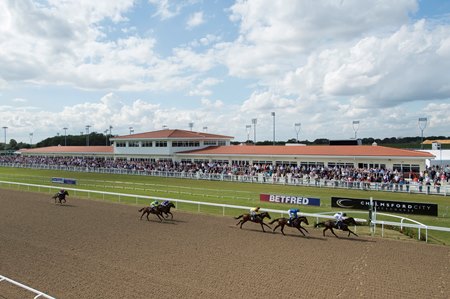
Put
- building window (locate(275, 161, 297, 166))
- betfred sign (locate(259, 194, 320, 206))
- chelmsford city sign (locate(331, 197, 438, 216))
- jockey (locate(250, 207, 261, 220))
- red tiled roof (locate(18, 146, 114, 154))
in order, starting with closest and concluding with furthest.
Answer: jockey (locate(250, 207, 261, 220))
chelmsford city sign (locate(331, 197, 438, 216))
betfred sign (locate(259, 194, 320, 206))
building window (locate(275, 161, 297, 166))
red tiled roof (locate(18, 146, 114, 154))

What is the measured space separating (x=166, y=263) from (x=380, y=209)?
9.33m

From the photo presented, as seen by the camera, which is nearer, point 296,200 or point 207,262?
point 207,262

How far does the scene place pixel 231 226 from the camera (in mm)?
13859

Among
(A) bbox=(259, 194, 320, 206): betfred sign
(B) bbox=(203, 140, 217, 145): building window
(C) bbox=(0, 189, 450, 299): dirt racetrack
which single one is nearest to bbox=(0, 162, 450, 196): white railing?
(A) bbox=(259, 194, 320, 206): betfred sign

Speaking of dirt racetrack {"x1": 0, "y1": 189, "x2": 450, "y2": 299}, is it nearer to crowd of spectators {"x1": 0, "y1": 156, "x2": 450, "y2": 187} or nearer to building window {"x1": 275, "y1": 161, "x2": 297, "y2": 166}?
crowd of spectators {"x1": 0, "y1": 156, "x2": 450, "y2": 187}

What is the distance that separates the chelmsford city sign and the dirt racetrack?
318cm

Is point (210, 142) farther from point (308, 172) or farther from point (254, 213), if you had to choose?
point (254, 213)

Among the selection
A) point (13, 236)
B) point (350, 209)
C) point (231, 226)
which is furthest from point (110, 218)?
point (350, 209)

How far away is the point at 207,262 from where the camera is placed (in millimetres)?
9445

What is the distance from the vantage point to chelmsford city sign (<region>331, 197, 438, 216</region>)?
14.3 m

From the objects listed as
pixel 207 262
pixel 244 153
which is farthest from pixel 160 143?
pixel 207 262

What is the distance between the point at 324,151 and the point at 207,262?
24.4 m

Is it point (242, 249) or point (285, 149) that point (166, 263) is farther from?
point (285, 149)

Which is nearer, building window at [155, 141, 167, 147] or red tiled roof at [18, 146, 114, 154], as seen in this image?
building window at [155, 141, 167, 147]
